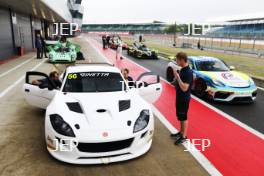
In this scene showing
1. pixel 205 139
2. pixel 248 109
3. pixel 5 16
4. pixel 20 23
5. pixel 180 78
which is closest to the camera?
pixel 180 78

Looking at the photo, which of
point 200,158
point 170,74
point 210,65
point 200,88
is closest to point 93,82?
point 200,158

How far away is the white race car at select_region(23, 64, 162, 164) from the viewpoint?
4.36 meters

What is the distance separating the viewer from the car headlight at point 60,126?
14.4 ft

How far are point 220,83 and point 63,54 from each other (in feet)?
43.0

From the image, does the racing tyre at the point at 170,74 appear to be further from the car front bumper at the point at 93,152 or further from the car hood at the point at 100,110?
the car front bumper at the point at 93,152

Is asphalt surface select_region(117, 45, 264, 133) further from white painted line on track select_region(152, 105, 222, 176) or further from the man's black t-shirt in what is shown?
the man's black t-shirt

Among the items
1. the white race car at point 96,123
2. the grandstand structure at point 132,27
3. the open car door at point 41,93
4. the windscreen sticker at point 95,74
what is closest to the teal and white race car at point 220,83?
the white race car at point 96,123

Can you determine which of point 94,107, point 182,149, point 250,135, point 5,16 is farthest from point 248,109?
point 5,16

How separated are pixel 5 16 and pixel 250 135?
824 inches

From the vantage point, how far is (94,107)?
192 inches

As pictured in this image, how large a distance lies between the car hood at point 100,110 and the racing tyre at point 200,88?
14.1 feet

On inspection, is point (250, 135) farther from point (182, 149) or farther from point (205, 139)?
point (182, 149)

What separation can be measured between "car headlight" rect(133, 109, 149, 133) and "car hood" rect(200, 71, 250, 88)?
4469 millimetres

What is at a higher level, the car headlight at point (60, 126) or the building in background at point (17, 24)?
the building in background at point (17, 24)
